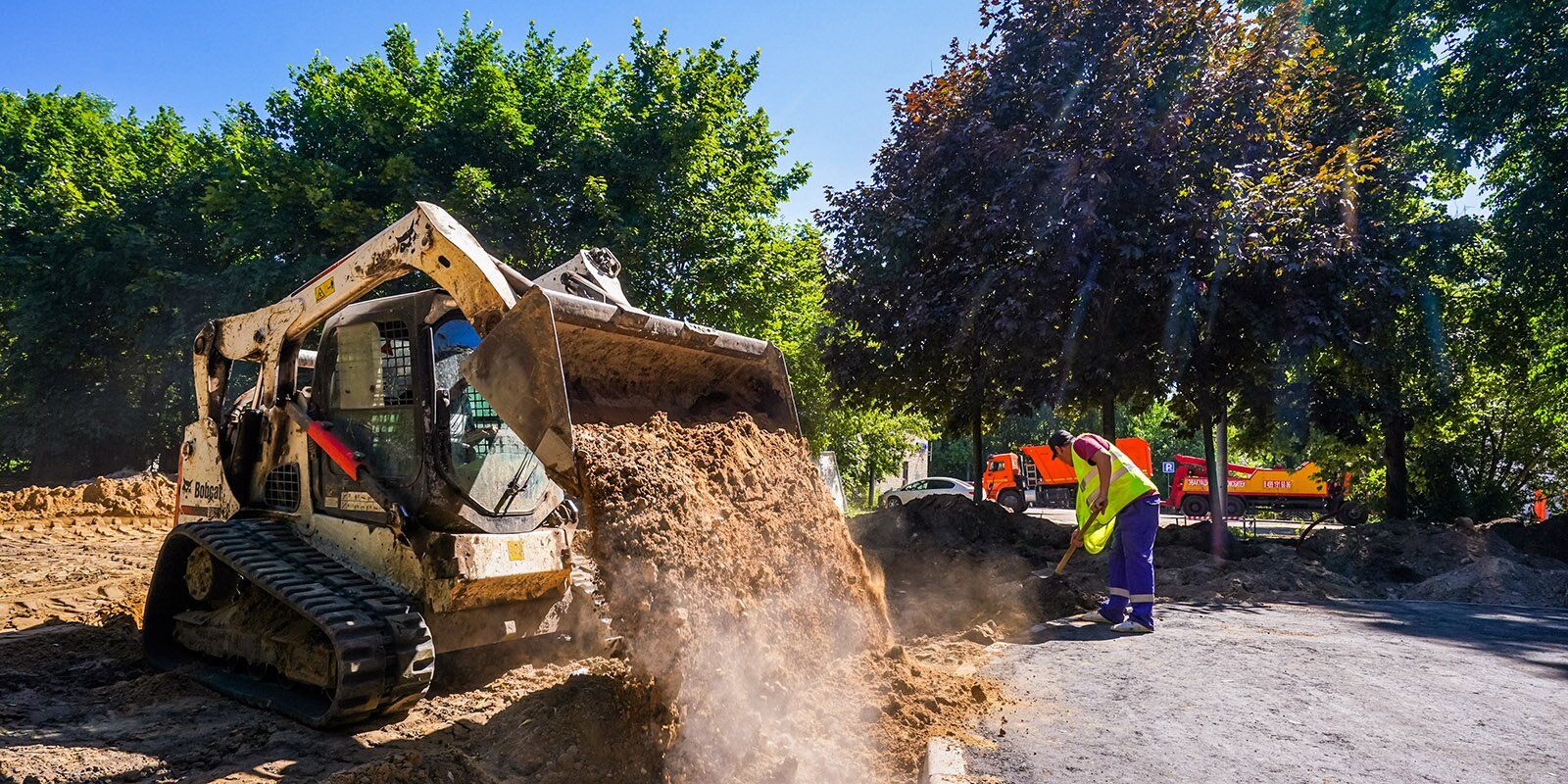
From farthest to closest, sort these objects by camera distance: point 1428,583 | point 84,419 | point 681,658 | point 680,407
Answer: point 84,419, point 1428,583, point 680,407, point 681,658

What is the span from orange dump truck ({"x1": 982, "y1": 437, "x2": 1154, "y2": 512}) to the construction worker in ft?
64.7

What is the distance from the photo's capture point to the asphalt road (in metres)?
3.92

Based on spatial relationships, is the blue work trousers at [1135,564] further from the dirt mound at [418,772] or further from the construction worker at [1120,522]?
the dirt mound at [418,772]

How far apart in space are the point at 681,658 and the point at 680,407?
1.43 meters

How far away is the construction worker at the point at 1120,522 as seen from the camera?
694 centimetres

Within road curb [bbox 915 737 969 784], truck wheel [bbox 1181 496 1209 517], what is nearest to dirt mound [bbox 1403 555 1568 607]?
road curb [bbox 915 737 969 784]

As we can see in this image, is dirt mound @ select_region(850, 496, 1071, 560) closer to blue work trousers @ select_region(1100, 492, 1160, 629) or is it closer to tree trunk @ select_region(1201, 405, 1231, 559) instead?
tree trunk @ select_region(1201, 405, 1231, 559)

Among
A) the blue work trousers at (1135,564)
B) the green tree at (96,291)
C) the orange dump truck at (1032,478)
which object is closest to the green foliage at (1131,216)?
the blue work trousers at (1135,564)

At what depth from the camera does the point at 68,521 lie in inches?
513

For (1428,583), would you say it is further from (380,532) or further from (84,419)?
(84,419)

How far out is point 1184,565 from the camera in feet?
32.9

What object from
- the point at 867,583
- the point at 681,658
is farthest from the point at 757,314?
the point at 681,658

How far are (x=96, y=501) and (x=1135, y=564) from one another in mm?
15507

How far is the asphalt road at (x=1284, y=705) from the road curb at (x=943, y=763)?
9 cm
